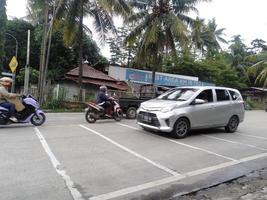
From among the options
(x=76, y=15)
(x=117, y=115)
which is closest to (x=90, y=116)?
(x=117, y=115)

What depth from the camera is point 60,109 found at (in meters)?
17.9

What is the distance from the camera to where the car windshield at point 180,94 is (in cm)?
997

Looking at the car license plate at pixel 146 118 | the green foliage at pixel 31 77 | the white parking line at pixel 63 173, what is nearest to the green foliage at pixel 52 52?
the green foliage at pixel 31 77

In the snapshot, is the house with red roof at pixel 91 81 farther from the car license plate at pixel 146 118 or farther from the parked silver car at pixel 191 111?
the car license plate at pixel 146 118

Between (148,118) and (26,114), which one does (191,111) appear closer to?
(148,118)

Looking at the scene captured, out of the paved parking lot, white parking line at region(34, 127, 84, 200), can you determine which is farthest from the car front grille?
white parking line at region(34, 127, 84, 200)

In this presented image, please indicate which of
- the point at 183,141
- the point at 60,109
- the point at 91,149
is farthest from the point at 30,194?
the point at 60,109

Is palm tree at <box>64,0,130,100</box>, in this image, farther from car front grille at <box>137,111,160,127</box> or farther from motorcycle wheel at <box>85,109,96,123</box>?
car front grille at <box>137,111,160,127</box>

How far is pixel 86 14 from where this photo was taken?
2047cm

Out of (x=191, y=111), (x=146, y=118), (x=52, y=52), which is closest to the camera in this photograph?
(x=191, y=111)

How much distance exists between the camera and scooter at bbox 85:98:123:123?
12.3 metres

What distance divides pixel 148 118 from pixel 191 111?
1366mm

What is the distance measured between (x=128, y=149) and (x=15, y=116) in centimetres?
444

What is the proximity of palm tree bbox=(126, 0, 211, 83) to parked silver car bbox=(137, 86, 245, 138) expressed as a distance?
11386mm
